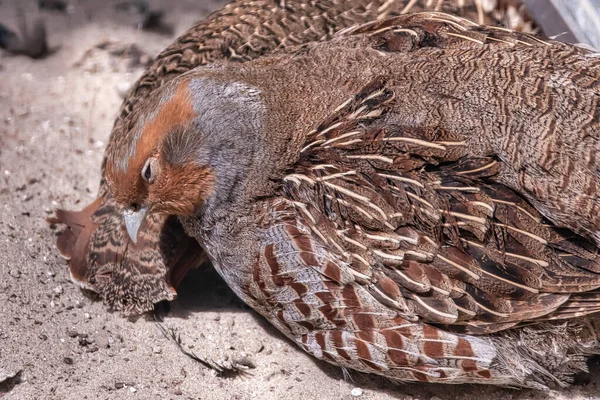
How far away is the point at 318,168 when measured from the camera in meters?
4.04

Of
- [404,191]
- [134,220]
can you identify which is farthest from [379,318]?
[134,220]

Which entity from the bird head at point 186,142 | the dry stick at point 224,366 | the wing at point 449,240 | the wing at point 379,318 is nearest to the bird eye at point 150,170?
the bird head at point 186,142

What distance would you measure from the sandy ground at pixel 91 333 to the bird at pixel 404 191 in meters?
0.30

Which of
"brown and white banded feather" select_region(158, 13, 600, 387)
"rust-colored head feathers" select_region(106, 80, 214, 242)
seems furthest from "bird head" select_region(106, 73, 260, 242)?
"brown and white banded feather" select_region(158, 13, 600, 387)

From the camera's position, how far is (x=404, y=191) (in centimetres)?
386

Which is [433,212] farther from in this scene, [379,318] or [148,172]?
[148,172]

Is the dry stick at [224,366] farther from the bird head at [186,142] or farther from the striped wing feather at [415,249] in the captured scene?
the bird head at [186,142]

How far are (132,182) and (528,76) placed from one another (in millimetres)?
2161

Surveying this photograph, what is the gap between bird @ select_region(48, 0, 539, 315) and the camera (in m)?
4.78

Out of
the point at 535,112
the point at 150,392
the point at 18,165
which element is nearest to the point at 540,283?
the point at 535,112

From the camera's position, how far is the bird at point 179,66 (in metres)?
4.78

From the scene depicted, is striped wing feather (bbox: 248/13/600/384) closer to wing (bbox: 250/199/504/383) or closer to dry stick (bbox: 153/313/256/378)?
wing (bbox: 250/199/504/383)

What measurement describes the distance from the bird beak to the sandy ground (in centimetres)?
64

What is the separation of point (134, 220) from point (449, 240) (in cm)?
181
